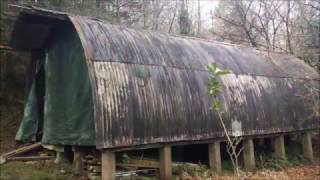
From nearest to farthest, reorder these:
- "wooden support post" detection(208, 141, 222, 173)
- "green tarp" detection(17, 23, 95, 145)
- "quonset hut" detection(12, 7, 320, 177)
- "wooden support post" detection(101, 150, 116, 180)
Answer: "wooden support post" detection(101, 150, 116, 180), "quonset hut" detection(12, 7, 320, 177), "green tarp" detection(17, 23, 95, 145), "wooden support post" detection(208, 141, 222, 173)

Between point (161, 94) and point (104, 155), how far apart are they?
8.21 ft

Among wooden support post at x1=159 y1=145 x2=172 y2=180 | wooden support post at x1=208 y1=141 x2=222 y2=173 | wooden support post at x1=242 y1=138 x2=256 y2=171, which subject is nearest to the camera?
wooden support post at x1=159 y1=145 x2=172 y2=180

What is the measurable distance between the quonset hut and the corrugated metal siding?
3 cm

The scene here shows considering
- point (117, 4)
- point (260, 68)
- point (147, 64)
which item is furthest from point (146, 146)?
point (117, 4)

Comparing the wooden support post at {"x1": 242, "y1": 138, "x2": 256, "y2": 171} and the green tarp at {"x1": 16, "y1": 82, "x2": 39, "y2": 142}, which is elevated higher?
the green tarp at {"x1": 16, "y1": 82, "x2": 39, "y2": 142}

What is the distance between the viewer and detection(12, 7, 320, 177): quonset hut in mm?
9977

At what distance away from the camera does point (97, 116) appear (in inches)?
366

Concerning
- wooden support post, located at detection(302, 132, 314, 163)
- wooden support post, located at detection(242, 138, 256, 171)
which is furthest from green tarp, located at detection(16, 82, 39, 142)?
wooden support post, located at detection(302, 132, 314, 163)

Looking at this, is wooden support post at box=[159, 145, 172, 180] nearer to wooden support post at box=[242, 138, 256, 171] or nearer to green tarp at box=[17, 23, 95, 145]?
green tarp at box=[17, 23, 95, 145]

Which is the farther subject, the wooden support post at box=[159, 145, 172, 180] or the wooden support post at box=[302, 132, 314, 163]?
the wooden support post at box=[302, 132, 314, 163]

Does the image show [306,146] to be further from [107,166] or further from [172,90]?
[107,166]

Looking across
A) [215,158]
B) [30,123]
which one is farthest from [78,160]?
[215,158]

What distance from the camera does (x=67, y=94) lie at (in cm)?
1162

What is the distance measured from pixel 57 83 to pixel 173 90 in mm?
3765
